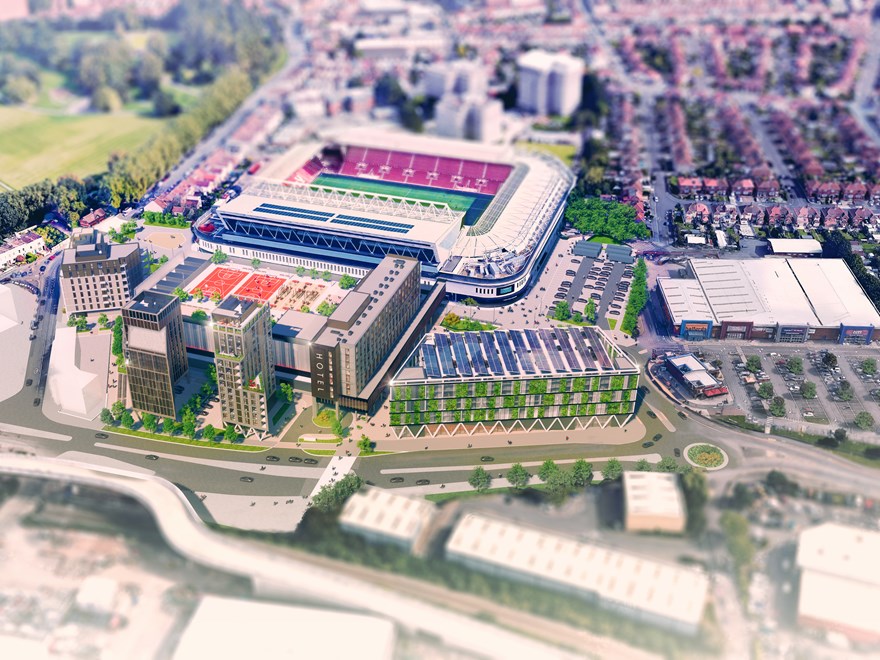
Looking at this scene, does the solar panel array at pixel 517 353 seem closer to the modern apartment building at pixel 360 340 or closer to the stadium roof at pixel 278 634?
the modern apartment building at pixel 360 340

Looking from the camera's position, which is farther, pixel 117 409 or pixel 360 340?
pixel 117 409

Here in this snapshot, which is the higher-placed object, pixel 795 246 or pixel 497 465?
pixel 795 246

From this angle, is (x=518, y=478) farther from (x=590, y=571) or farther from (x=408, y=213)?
(x=408, y=213)

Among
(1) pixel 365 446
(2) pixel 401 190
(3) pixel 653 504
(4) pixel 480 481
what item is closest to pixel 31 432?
(1) pixel 365 446

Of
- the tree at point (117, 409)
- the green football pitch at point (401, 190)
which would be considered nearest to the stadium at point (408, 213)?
the green football pitch at point (401, 190)

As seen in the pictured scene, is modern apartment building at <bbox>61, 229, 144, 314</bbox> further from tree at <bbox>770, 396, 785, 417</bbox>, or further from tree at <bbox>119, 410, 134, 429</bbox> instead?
tree at <bbox>770, 396, 785, 417</bbox>

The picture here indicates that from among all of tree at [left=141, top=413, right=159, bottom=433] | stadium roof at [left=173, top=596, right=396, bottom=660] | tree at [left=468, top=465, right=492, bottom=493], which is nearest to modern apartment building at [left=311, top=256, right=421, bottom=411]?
tree at [left=468, top=465, right=492, bottom=493]
